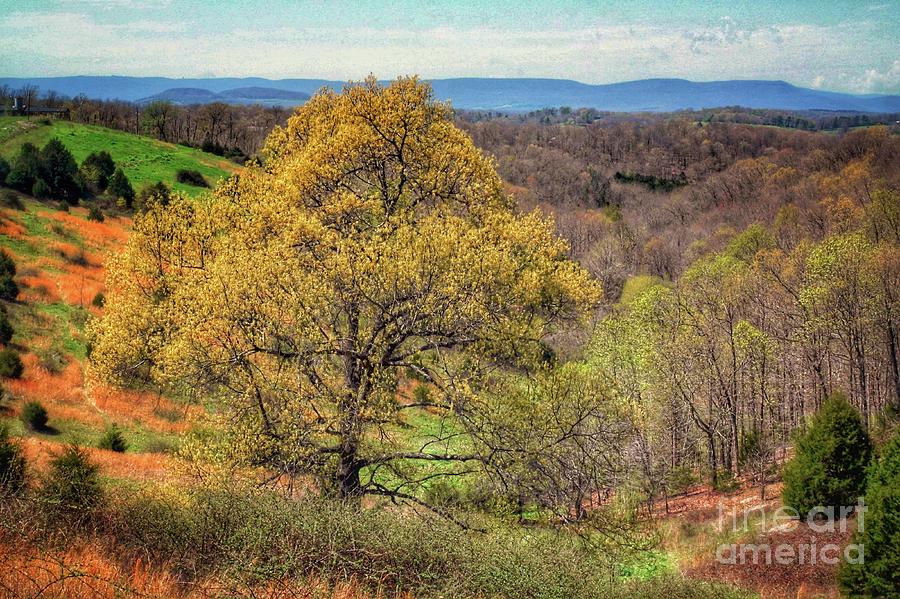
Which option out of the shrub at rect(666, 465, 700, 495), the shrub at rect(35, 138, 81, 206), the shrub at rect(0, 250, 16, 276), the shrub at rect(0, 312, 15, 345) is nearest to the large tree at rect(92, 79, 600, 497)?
the shrub at rect(0, 312, 15, 345)

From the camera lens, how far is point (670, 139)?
615ft

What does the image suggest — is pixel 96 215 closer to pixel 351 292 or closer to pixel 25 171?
pixel 25 171

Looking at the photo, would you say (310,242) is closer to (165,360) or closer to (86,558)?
(165,360)

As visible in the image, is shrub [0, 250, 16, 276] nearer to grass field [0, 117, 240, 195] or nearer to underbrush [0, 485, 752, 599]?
underbrush [0, 485, 752, 599]

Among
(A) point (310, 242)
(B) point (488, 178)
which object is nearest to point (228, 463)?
(A) point (310, 242)

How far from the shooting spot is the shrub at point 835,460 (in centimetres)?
2280

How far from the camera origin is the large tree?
45.9ft

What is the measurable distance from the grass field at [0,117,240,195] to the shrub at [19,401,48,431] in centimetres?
4605

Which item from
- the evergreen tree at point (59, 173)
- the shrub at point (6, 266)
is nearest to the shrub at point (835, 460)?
the shrub at point (6, 266)

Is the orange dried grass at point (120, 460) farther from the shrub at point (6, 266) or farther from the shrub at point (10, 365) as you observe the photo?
the shrub at point (6, 266)

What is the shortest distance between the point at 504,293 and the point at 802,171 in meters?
122

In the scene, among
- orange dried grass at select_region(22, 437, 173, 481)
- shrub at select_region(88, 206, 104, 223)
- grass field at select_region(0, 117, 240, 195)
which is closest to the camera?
orange dried grass at select_region(22, 437, 173, 481)

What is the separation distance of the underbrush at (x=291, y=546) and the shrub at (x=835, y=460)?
15.2 m

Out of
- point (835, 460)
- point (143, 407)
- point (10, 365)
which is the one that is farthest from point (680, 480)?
point (10, 365)
